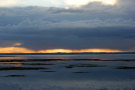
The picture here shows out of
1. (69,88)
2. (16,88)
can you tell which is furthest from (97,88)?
(16,88)

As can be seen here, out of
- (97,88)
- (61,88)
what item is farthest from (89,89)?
(61,88)

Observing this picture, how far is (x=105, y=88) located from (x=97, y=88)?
86 cm

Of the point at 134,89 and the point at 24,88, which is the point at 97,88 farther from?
the point at 24,88

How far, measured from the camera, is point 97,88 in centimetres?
2539

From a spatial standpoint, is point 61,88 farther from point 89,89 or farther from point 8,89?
point 8,89

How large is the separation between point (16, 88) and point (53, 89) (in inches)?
155

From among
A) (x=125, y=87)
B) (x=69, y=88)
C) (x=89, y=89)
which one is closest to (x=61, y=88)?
(x=69, y=88)

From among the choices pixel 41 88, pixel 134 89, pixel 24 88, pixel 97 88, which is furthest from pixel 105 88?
pixel 24 88

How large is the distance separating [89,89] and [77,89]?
122 cm

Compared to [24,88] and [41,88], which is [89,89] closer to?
[41,88]

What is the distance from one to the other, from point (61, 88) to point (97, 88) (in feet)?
12.3

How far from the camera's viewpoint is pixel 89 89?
82.1 feet

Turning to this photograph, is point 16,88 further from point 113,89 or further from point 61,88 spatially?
point 113,89

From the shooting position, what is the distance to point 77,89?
25.1m
